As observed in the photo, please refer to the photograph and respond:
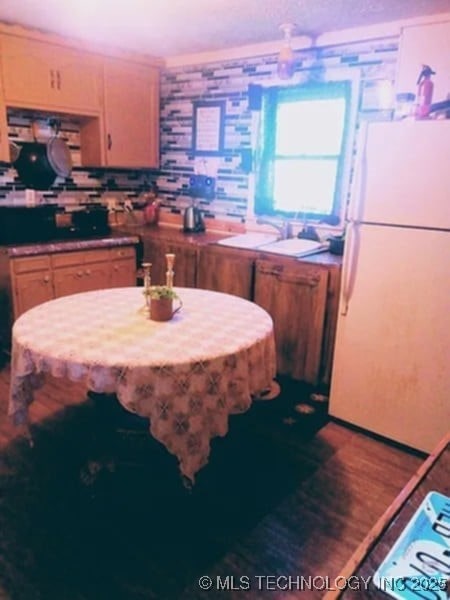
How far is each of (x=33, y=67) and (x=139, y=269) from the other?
65.9 inches

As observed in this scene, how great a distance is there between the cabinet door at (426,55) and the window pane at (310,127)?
470 mm

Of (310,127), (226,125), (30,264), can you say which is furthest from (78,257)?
(310,127)

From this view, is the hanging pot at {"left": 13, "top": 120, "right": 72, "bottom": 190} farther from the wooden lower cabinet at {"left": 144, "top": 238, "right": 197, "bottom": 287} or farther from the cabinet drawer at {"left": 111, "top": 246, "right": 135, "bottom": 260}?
the wooden lower cabinet at {"left": 144, "top": 238, "right": 197, "bottom": 287}

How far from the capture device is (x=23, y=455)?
2.24 metres

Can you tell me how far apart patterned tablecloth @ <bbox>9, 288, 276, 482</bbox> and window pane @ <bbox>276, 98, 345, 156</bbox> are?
68.4 inches

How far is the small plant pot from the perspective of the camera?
1.97m

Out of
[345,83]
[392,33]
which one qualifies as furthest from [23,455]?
[392,33]

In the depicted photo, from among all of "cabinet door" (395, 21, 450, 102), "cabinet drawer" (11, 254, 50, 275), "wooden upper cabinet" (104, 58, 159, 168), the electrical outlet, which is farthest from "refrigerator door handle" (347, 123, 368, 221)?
"wooden upper cabinet" (104, 58, 159, 168)

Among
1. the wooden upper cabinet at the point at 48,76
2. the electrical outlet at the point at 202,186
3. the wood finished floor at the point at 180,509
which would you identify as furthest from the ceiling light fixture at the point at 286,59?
the wood finished floor at the point at 180,509

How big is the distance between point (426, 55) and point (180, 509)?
2.76 metres

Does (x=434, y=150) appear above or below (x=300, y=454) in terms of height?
above

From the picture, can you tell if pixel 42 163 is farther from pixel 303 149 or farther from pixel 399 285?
pixel 399 285

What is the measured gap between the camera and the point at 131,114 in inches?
155

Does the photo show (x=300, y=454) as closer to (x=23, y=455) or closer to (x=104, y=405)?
(x=104, y=405)
